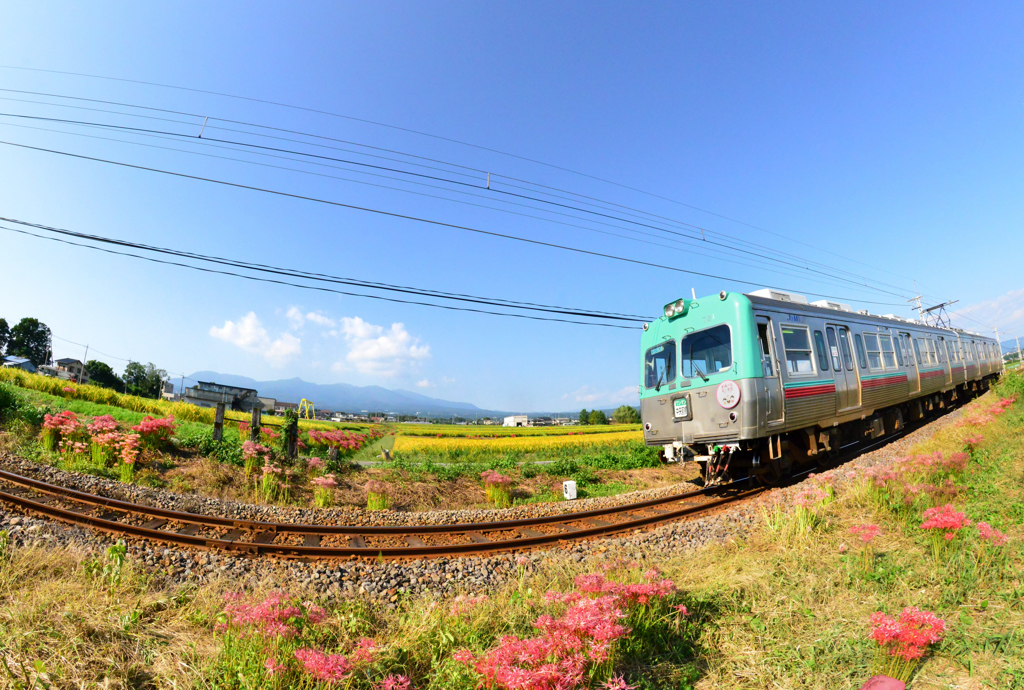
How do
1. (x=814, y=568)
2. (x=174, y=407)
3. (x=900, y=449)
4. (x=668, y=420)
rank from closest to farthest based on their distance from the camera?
(x=814, y=568)
(x=668, y=420)
(x=900, y=449)
(x=174, y=407)

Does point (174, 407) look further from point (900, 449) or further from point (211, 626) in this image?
point (900, 449)

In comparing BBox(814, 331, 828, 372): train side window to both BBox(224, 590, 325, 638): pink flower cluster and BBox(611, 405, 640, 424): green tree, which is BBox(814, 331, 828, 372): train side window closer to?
BBox(224, 590, 325, 638): pink flower cluster

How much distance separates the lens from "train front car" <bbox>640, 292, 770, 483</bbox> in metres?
7.82

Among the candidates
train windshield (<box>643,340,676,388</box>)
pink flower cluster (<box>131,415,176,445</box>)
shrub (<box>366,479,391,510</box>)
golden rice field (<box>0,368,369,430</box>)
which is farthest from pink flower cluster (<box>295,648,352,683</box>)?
golden rice field (<box>0,368,369,430</box>)

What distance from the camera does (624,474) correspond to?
14117 mm

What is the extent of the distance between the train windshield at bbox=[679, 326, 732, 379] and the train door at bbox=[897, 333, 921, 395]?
8.74 m

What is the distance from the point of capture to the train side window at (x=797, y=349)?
8750mm

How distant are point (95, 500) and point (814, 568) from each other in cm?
1029

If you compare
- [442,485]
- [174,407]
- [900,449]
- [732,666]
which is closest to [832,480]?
[900,449]

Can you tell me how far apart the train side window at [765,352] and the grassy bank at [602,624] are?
3.48 m

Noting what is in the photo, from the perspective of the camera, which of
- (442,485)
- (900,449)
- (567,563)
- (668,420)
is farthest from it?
(442,485)

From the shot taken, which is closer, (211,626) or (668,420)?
(211,626)

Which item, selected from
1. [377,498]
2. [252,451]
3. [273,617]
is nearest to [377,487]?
[377,498]

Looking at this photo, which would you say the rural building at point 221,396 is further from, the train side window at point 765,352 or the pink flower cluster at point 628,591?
the train side window at point 765,352
